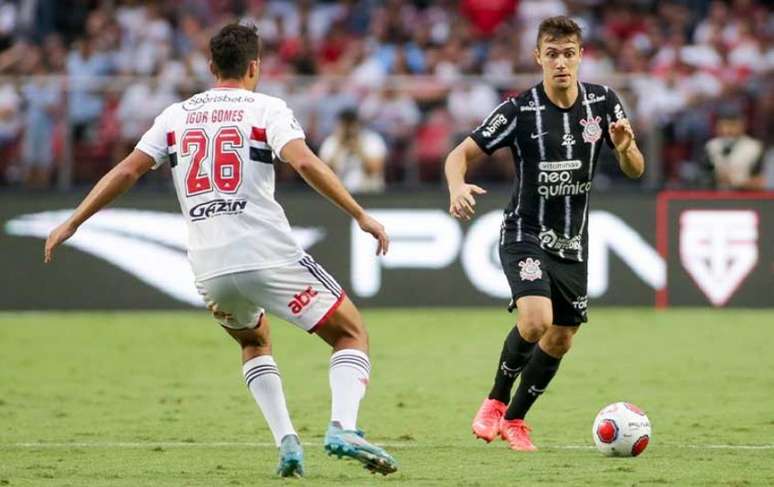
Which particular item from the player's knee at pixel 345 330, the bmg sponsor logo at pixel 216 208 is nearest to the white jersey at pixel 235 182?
the bmg sponsor logo at pixel 216 208

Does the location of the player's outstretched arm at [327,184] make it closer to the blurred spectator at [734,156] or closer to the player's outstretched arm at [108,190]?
the player's outstretched arm at [108,190]

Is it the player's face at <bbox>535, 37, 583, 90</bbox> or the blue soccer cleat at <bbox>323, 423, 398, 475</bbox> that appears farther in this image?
the player's face at <bbox>535, 37, 583, 90</bbox>

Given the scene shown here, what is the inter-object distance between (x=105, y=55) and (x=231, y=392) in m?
9.11

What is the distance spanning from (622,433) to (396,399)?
3.13 m

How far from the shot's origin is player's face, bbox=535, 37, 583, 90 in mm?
8492

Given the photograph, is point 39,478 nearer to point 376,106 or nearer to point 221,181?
point 221,181

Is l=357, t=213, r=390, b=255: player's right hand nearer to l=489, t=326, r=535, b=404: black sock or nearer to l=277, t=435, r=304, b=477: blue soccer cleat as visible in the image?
l=277, t=435, r=304, b=477: blue soccer cleat

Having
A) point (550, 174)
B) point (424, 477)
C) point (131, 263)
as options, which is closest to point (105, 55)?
point (131, 263)

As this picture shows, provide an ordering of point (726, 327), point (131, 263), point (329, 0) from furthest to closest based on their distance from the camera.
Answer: point (329, 0)
point (131, 263)
point (726, 327)

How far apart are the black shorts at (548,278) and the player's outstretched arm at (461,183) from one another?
0.39m

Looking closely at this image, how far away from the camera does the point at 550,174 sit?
8.66 metres

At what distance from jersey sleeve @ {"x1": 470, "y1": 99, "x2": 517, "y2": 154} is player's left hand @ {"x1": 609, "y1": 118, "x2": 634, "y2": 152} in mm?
599

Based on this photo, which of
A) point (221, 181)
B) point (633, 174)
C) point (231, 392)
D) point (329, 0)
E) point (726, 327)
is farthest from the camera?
point (329, 0)

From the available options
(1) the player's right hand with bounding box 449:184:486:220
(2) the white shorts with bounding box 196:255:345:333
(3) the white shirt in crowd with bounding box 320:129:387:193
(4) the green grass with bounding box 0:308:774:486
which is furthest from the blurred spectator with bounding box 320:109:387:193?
(2) the white shorts with bounding box 196:255:345:333
